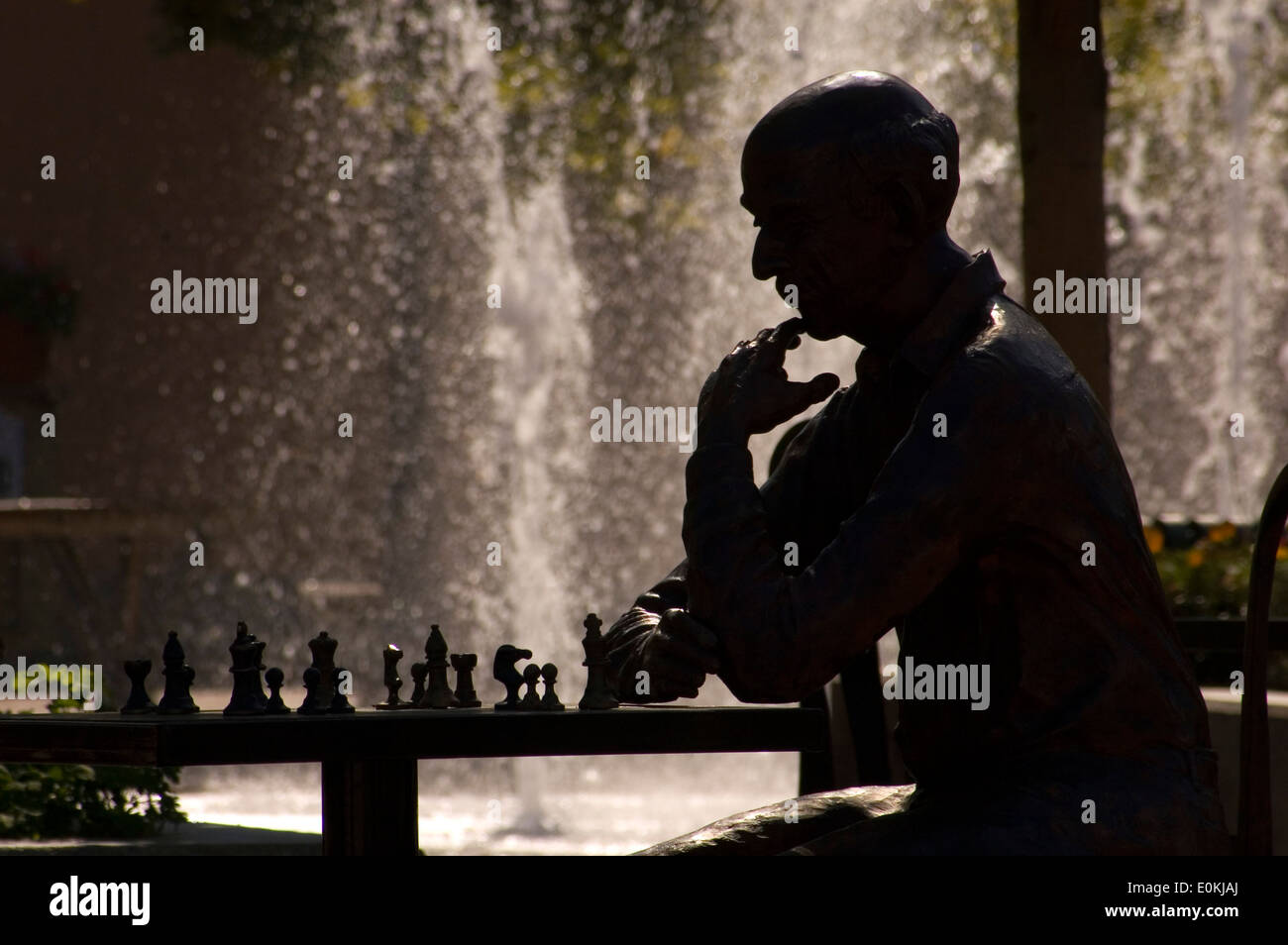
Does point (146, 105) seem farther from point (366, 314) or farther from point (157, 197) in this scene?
point (366, 314)

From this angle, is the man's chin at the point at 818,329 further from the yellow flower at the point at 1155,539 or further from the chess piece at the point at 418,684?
the yellow flower at the point at 1155,539

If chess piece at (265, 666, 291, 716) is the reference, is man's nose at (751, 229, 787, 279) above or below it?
above

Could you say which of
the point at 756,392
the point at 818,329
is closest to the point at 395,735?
the point at 756,392

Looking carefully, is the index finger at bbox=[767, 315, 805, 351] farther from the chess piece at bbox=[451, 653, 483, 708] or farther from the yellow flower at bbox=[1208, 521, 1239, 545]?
the yellow flower at bbox=[1208, 521, 1239, 545]

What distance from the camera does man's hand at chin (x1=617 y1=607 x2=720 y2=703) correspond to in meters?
2.44

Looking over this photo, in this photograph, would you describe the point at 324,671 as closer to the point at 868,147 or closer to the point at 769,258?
the point at 769,258

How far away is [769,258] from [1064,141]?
355cm

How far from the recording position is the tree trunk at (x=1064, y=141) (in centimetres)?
582

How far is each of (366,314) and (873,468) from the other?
13852mm

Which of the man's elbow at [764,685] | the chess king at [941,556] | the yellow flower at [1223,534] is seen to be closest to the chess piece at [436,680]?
the chess king at [941,556]

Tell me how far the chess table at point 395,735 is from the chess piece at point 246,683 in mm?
39

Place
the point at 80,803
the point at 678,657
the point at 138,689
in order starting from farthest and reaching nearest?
the point at 80,803
the point at 138,689
the point at 678,657

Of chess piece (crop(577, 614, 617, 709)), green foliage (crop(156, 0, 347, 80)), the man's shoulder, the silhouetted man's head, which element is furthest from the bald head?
green foliage (crop(156, 0, 347, 80))

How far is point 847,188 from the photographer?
2.49 m
